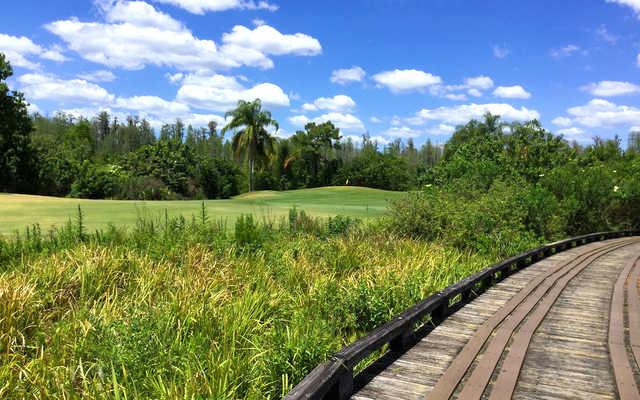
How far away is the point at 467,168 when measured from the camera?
2169 cm

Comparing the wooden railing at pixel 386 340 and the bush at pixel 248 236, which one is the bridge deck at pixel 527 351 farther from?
the bush at pixel 248 236

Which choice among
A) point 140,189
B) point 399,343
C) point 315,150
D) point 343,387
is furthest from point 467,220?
point 315,150

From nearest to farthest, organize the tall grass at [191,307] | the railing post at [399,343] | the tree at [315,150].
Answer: the tall grass at [191,307] → the railing post at [399,343] → the tree at [315,150]

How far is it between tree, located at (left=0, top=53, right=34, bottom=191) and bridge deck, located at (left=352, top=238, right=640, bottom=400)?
4125 cm

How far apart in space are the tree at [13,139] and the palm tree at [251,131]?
19859mm

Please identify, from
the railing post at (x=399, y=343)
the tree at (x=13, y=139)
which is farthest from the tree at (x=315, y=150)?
the railing post at (x=399, y=343)

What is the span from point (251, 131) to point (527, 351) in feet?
167

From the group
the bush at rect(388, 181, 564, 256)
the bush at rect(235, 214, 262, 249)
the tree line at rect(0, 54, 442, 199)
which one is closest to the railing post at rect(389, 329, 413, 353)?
the bush at rect(235, 214, 262, 249)

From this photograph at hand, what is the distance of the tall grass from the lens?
4.62 meters

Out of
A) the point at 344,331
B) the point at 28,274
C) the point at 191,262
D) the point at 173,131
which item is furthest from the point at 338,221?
the point at 173,131

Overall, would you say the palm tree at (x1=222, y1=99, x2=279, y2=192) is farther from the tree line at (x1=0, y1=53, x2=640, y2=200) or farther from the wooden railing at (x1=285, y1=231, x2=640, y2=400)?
the wooden railing at (x1=285, y1=231, x2=640, y2=400)

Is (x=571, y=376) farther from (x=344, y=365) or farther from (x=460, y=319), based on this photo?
(x=344, y=365)

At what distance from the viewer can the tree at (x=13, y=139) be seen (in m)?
36.7

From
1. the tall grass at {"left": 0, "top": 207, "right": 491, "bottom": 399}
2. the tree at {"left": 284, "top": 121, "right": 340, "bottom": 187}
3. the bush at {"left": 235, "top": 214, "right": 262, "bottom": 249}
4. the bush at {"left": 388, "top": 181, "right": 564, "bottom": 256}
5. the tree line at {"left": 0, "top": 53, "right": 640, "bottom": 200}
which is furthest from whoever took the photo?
the tree at {"left": 284, "top": 121, "right": 340, "bottom": 187}
